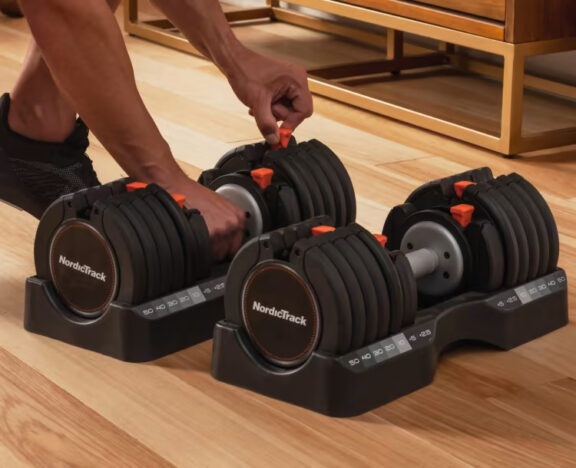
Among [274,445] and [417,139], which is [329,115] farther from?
[274,445]

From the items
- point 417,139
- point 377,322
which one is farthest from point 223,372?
point 417,139

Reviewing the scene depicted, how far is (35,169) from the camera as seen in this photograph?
1.90 meters

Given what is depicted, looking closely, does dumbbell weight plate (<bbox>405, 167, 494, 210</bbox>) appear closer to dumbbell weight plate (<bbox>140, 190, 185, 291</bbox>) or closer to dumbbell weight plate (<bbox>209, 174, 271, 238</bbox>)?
dumbbell weight plate (<bbox>209, 174, 271, 238</bbox>)

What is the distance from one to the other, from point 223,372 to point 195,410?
0.09 m

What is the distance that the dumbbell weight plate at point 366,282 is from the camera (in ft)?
4.49

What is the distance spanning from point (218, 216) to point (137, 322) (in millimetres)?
198

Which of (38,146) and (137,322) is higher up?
(38,146)

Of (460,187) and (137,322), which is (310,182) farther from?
(137,322)

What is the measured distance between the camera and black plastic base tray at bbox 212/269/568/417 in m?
1.37

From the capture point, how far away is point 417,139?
2.66m

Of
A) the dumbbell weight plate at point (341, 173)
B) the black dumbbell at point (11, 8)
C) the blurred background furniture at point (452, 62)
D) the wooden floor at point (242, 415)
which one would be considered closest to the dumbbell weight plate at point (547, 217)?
the wooden floor at point (242, 415)

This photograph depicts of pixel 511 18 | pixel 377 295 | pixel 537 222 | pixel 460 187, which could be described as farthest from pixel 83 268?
pixel 511 18

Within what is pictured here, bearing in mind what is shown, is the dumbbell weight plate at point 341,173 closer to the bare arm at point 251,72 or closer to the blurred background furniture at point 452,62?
the bare arm at point 251,72

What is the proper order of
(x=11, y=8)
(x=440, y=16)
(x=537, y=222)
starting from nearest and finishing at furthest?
(x=537, y=222)
(x=440, y=16)
(x=11, y=8)
